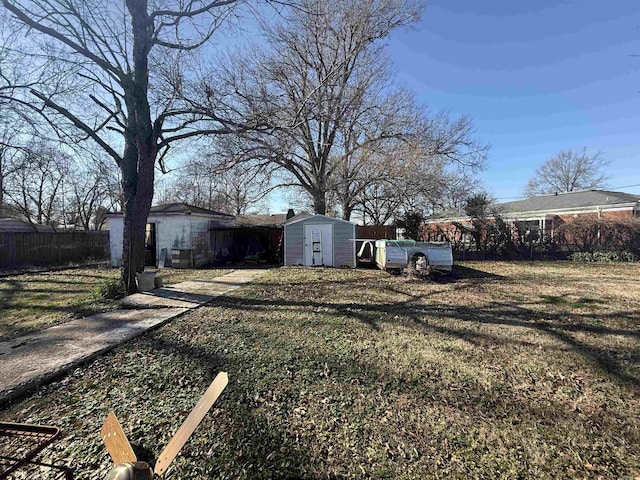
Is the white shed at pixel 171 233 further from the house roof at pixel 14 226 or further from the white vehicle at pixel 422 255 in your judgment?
the house roof at pixel 14 226

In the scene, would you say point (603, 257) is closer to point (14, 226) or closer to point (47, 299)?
point (47, 299)

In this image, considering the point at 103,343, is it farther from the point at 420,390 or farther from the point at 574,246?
the point at 574,246

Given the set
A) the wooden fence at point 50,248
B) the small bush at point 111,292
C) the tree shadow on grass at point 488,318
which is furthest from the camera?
the wooden fence at point 50,248

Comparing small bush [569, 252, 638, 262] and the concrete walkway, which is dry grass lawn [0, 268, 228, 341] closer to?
the concrete walkway

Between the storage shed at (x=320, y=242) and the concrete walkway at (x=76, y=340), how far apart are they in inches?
247

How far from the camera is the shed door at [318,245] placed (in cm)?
1312

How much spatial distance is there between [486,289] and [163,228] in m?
12.8

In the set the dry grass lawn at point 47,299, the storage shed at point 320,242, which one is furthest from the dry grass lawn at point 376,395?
the storage shed at point 320,242

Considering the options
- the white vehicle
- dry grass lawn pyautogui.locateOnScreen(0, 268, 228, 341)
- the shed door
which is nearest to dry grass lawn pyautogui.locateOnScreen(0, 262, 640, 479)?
dry grass lawn pyautogui.locateOnScreen(0, 268, 228, 341)

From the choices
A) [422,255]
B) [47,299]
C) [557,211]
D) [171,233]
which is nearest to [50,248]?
[171,233]

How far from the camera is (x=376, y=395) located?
289 centimetres

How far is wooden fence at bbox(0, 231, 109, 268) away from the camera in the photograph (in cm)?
1388

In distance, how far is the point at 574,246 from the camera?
15.0m

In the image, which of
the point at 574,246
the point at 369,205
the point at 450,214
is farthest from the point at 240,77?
the point at 450,214
